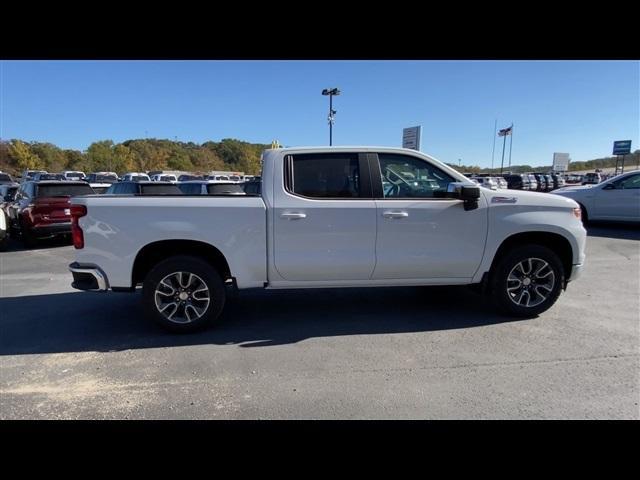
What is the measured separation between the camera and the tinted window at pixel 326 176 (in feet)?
13.7

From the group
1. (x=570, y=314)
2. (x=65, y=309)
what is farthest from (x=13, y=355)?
(x=570, y=314)

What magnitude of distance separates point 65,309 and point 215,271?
255 cm

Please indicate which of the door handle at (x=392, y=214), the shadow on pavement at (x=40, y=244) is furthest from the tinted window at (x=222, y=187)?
the door handle at (x=392, y=214)

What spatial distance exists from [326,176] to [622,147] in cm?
5075

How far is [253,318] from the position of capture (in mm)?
4602

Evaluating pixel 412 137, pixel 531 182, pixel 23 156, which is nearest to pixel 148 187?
pixel 412 137

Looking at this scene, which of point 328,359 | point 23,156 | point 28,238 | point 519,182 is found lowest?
point 328,359

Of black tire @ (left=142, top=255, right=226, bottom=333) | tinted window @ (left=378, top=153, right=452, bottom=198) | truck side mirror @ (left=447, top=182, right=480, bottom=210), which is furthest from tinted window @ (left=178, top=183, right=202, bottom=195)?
truck side mirror @ (left=447, top=182, right=480, bottom=210)

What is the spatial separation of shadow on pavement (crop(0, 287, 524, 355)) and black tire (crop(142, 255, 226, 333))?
0.16 m

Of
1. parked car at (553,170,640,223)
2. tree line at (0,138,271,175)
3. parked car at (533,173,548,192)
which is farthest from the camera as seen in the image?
tree line at (0,138,271,175)

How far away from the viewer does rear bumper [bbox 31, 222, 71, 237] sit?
9.45m

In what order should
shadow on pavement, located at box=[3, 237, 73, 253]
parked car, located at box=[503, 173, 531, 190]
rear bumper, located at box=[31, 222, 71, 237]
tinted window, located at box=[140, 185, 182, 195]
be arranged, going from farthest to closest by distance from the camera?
parked car, located at box=[503, 173, 531, 190]
tinted window, located at box=[140, 185, 182, 195]
shadow on pavement, located at box=[3, 237, 73, 253]
rear bumper, located at box=[31, 222, 71, 237]

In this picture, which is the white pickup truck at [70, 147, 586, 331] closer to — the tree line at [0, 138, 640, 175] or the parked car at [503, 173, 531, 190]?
the parked car at [503, 173, 531, 190]

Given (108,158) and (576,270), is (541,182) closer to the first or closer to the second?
(576,270)
